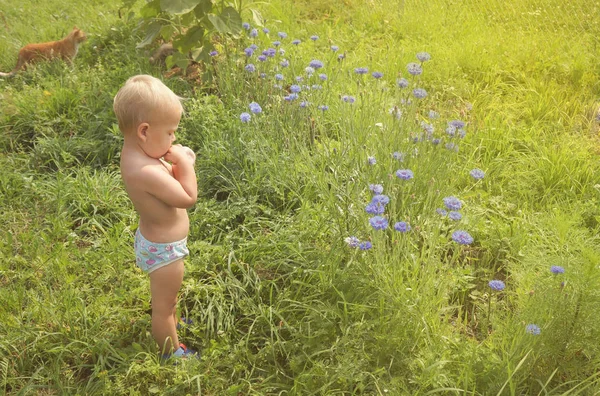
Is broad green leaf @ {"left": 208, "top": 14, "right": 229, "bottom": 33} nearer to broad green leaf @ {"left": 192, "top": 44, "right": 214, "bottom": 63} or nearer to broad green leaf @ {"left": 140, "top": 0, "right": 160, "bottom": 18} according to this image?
broad green leaf @ {"left": 192, "top": 44, "right": 214, "bottom": 63}

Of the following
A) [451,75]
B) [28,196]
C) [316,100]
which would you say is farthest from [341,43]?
[28,196]

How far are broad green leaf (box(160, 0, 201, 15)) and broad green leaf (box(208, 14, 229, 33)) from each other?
0.53ft

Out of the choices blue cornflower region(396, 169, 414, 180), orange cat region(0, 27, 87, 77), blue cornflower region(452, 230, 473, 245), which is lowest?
orange cat region(0, 27, 87, 77)

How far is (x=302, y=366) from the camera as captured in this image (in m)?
2.32

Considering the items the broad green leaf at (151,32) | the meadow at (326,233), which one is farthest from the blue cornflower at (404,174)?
the broad green leaf at (151,32)

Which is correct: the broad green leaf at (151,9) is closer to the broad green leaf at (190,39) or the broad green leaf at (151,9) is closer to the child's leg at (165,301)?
the broad green leaf at (190,39)

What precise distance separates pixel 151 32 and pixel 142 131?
8.06 ft

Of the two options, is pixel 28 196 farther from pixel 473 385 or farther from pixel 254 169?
pixel 473 385

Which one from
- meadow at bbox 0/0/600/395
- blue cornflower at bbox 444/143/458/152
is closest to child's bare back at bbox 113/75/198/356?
meadow at bbox 0/0/600/395

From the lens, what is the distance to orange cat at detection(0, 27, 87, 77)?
4.91 meters

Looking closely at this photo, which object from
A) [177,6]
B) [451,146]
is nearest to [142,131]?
[451,146]

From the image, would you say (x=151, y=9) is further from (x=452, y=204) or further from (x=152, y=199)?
(x=452, y=204)

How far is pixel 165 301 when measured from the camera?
225cm

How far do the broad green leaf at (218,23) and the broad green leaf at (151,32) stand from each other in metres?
0.51
